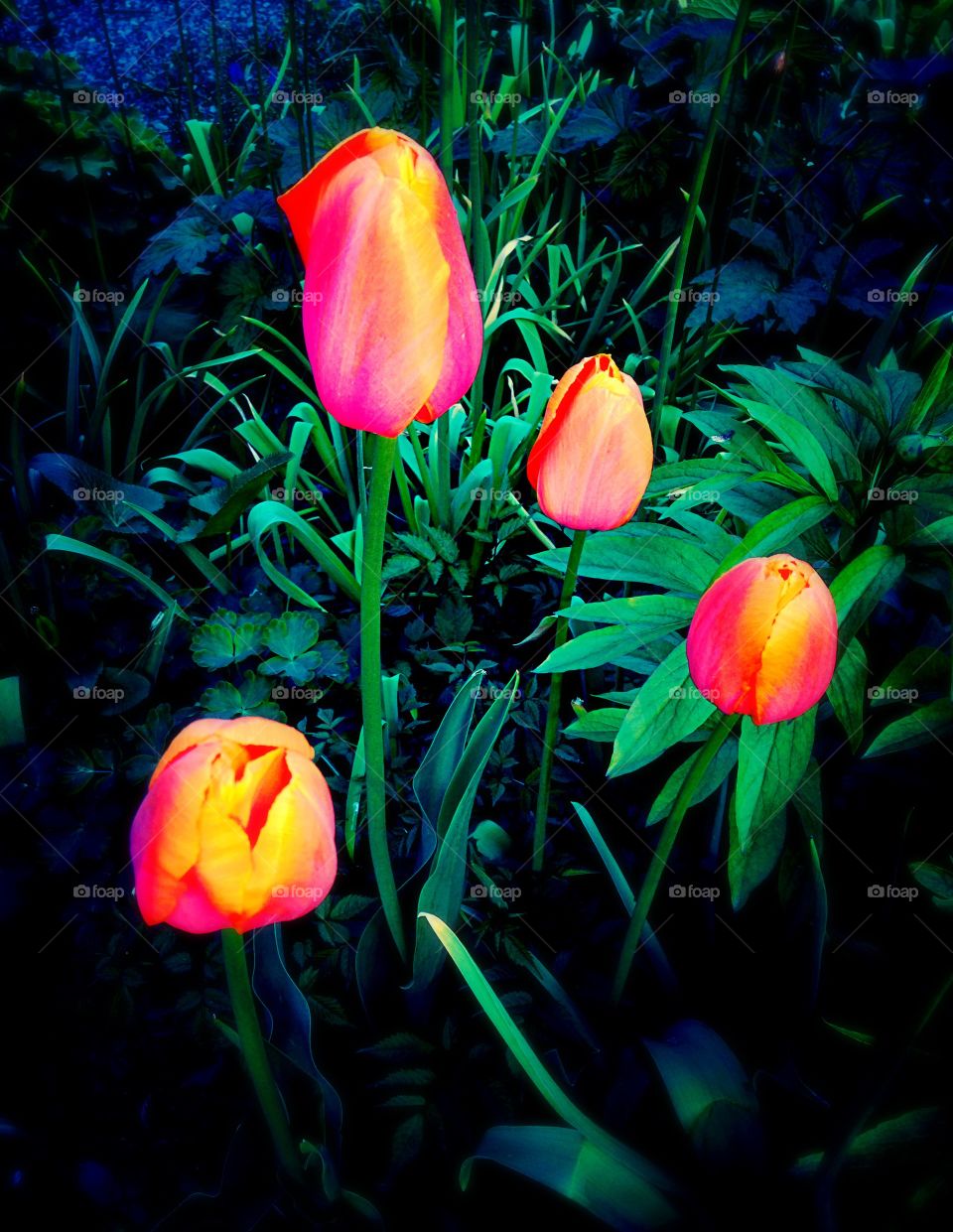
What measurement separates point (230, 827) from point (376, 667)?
0.91 ft

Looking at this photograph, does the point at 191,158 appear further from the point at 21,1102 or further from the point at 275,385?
the point at 21,1102

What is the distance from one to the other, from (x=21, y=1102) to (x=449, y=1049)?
56 cm

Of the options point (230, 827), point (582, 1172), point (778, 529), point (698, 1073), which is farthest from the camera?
point (778, 529)

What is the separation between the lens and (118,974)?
112cm

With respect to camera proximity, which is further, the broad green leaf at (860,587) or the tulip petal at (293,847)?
the broad green leaf at (860,587)

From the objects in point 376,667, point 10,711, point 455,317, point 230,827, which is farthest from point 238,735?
point 10,711

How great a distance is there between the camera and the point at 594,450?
88cm

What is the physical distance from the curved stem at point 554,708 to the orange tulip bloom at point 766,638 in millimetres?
211

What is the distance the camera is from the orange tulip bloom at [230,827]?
604 millimetres

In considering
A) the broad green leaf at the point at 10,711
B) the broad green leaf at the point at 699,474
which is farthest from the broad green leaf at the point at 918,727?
the broad green leaf at the point at 10,711

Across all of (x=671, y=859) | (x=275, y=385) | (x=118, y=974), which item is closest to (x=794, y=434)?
(x=671, y=859)

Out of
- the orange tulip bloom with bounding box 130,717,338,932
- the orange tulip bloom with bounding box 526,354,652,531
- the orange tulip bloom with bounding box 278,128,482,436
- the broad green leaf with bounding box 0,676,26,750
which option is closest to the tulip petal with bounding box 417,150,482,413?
the orange tulip bloom with bounding box 278,128,482,436

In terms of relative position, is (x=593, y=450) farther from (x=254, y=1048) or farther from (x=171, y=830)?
(x=254, y=1048)

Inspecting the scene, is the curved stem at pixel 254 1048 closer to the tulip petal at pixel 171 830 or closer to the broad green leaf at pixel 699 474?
the tulip petal at pixel 171 830
